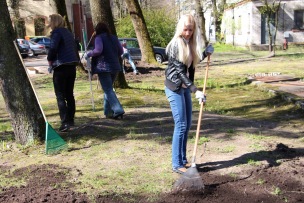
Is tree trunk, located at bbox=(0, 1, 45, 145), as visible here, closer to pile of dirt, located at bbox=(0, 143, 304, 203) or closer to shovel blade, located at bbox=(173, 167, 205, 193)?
pile of dirt, located at bbox=(0, 143, 304, 203)

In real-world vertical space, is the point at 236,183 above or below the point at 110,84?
below

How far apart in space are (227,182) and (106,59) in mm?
3661

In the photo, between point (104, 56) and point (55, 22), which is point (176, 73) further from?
point (104, 56)

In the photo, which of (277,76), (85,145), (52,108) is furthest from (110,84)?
(277,76)

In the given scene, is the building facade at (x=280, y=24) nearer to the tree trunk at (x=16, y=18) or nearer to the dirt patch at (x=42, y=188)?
the tree trunk at (x=16, y=18)

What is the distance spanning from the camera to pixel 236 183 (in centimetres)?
444

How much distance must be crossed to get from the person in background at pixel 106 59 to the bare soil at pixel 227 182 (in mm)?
2567

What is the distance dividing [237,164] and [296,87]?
263 inches

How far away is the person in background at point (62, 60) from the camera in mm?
6508

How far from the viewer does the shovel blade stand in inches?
165

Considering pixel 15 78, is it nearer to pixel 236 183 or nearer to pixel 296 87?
pixel 236 183

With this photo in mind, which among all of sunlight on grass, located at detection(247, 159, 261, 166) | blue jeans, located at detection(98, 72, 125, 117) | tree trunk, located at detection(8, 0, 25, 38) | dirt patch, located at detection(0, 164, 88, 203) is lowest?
sunlight on grass, located at detection(247, 159, 261, 166)

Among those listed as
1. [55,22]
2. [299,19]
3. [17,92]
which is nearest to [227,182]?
[17,92]

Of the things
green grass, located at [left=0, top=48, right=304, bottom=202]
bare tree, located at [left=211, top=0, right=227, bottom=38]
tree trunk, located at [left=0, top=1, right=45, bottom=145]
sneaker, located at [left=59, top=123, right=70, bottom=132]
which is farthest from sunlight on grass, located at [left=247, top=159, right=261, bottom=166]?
bare tree, located at [left=211, top=0, right=227, bottom=38]
